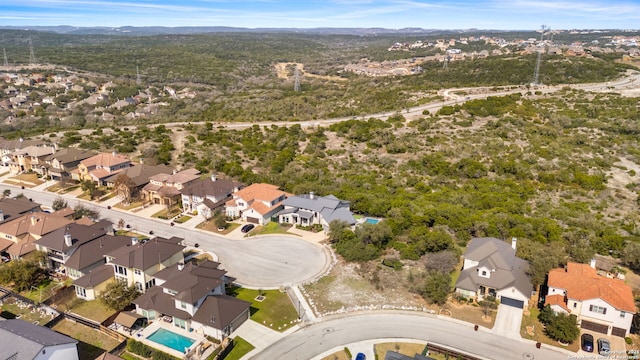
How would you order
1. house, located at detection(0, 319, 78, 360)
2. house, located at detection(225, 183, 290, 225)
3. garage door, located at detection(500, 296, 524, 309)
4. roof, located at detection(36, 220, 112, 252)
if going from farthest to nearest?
house, located at detection(225, 183, 290, 225) < roof, located at detection(36, 220, 112, 252) < garage door, located at detection(500, 296, 524, 309) < house, located at detection(0, 319, 78, 360)

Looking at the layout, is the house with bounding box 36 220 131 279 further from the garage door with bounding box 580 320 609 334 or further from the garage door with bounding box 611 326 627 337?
the garage door with bounding box 611 326 627 337

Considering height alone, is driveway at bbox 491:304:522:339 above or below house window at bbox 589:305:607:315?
below

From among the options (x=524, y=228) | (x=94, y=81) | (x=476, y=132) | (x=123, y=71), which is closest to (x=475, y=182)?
(x=524, y=228)

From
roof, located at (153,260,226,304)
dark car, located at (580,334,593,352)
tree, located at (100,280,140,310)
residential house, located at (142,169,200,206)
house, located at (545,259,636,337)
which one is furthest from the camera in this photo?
residential house, located at (142,169,200,206)

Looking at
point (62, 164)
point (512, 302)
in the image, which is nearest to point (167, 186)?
point (62, 164)

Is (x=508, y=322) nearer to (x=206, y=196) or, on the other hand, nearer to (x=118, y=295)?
(x=118, y=295)

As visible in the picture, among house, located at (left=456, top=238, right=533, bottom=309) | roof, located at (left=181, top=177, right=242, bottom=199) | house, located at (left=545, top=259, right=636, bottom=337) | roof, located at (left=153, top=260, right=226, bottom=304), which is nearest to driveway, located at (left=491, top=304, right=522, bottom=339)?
house, located at (left=456, top=238, right=533, bottom=309)

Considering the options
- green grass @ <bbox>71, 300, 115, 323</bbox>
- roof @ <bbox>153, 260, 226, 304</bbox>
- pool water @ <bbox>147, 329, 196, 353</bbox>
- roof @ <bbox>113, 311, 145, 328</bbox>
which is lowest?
green grass @ <bbox>71, 300, 115, 323</bbox>
